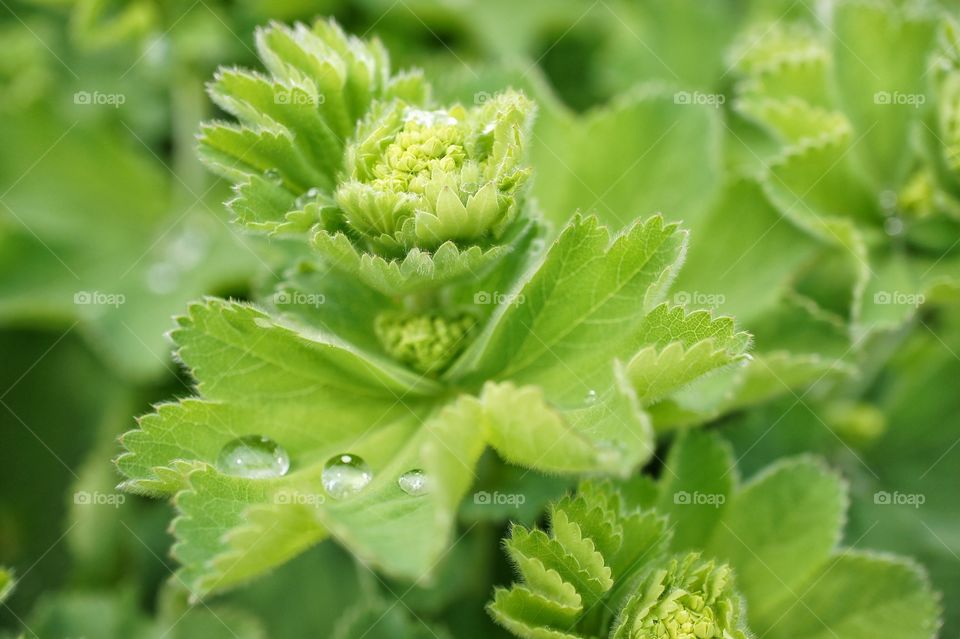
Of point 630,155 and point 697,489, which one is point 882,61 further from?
point 697,489

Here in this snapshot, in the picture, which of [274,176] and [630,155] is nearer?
[274,176]

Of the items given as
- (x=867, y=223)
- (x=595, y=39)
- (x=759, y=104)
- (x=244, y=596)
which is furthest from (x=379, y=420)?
(x=595, y=39)

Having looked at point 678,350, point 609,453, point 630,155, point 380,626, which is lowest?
point 380,626

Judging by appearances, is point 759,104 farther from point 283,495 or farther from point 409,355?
point 283,495

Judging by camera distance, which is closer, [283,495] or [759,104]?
[283,495]

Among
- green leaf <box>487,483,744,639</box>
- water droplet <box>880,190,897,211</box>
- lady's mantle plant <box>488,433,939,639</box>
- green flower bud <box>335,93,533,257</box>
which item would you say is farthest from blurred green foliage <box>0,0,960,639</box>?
green flower bud <box>335,93,533,257</box>

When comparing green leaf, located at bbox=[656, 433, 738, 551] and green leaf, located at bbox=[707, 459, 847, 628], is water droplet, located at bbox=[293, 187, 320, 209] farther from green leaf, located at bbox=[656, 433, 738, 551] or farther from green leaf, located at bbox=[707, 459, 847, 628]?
green leaf, located at bbox=[707, 459, 847, 628]

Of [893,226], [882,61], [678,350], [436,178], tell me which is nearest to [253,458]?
[436,178]
